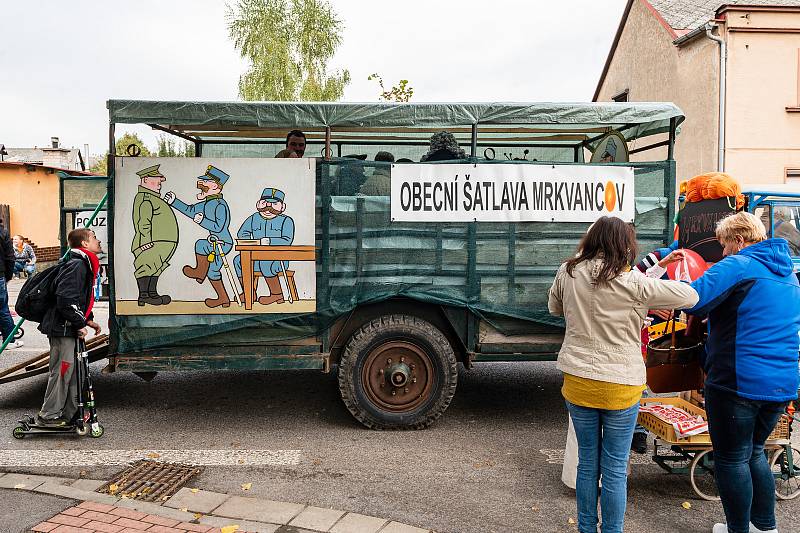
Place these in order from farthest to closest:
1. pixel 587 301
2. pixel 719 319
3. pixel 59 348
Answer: pixel 59 348 < pixel 719 319 < pixel 587 301

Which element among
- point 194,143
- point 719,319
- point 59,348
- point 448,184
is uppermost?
point 194,143

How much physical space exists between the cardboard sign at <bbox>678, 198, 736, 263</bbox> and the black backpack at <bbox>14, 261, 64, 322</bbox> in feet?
17.7

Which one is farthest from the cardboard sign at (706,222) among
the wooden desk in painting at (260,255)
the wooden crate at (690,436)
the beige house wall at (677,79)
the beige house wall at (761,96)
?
the beige house wall at (761,96)

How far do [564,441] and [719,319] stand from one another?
2186 millimetres

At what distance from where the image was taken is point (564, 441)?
5.47 metres

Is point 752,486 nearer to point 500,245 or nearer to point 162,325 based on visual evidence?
point 500,245

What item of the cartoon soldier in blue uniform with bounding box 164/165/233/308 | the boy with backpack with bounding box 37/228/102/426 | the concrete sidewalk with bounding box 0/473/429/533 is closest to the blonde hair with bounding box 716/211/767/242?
the concrete sidewalk with bounding box 0/473/429/533

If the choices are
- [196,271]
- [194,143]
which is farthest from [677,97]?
[196,271]

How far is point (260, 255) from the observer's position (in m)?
5.46

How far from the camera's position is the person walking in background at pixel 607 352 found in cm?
335

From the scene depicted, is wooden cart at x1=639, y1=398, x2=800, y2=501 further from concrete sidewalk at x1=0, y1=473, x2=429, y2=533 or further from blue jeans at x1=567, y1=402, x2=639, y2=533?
concrete sidewalk at x1=0, y1=473, x2=429, y2=533

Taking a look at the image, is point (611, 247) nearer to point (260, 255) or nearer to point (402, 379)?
point (402, 379)

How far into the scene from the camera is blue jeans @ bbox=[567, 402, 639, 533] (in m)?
3.40

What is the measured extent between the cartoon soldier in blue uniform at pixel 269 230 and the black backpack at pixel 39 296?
146cm
